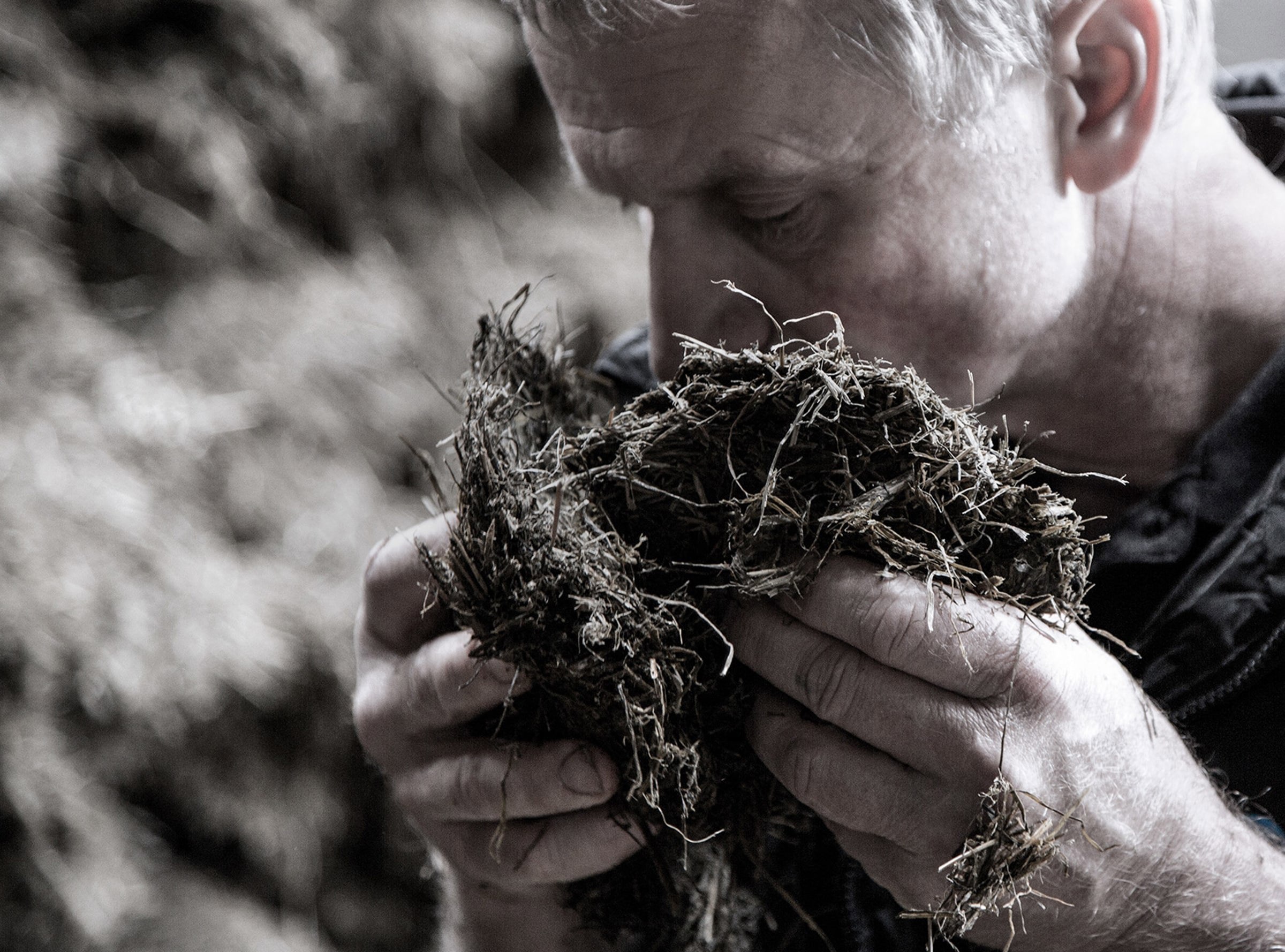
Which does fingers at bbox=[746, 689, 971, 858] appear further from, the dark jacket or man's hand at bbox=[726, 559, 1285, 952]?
the dark jacket

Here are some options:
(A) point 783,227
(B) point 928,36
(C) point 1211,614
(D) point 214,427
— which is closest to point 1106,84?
(B) point 928,36

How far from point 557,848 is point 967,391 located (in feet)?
1.87

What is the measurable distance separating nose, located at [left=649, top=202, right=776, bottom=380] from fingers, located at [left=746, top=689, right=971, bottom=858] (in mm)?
331

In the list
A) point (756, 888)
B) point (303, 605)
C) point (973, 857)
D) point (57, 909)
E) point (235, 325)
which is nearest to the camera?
point (973, 857)

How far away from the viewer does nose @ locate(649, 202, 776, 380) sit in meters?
0.86

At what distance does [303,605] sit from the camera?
73.0 inches

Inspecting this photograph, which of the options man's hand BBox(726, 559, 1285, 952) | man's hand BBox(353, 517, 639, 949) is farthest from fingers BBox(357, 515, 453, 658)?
man's hand BBox(726, 559, 1285, 952)

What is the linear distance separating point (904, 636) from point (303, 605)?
1440mm

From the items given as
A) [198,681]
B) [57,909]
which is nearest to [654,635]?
[198,681]

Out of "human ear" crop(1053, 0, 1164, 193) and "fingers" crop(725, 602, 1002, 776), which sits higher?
"human ear" crop(1053, 0, 1164, 193)

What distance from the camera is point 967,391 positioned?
3.04 feet

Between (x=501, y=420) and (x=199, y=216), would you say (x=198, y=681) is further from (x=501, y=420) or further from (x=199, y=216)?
(x=501, y=420)

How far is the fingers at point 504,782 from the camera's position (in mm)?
780

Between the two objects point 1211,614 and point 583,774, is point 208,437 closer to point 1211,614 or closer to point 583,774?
point 583,774
